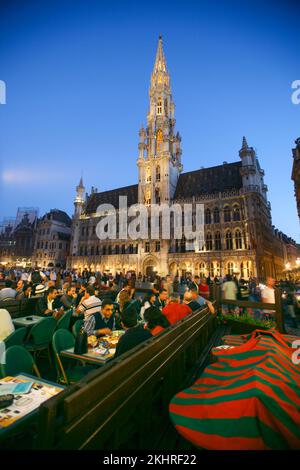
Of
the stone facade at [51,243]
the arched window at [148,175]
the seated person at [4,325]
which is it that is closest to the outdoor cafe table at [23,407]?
the seated person at [4,325]

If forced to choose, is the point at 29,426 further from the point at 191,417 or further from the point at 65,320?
the point at 65,320

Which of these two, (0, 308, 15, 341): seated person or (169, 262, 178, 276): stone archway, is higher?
(169, 262, 178, 276): stone archway

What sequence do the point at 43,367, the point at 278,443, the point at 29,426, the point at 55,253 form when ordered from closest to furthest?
Result: the point at 278,443, the point at 29,426, the point at 43,367, the point at 55,253

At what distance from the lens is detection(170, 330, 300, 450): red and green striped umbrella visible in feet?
6.32

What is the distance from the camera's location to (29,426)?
7.04ft

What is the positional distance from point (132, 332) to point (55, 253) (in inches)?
2058

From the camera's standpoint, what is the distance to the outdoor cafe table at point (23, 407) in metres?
1.92

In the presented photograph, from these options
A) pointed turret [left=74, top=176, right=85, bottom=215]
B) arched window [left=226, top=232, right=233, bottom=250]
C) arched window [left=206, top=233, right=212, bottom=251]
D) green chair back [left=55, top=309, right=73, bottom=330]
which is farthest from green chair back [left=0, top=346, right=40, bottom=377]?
pointed turret [left=74, top=176, right=85, bottom=215]

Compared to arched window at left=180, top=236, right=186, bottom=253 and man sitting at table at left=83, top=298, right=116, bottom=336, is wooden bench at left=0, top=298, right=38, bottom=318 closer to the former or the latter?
man sitting at table at left=83, top=298, right=116, bottom=336

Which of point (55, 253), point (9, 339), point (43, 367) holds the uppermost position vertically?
point (55, 253)

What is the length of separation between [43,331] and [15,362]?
9.12 feet

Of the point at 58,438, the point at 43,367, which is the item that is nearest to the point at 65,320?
the point at 43,367

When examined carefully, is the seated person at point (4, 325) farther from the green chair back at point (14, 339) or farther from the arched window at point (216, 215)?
the arched window at point (216, 215)

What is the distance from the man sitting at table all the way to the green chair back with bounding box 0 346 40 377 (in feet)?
5.51
